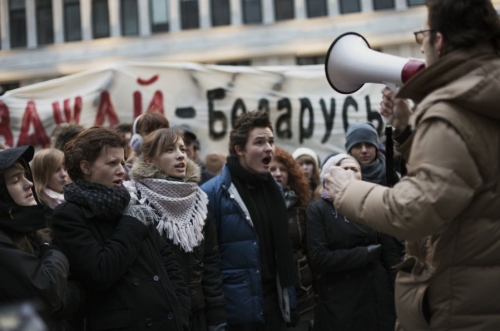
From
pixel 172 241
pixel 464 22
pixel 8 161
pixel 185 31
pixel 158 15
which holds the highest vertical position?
pixel 158 15

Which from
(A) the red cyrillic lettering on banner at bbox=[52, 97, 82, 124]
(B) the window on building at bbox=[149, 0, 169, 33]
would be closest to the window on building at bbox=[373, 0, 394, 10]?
(B) the window on building at bbox=[149, 0, 169, 33]

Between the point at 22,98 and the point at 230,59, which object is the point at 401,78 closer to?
the point at 22,98

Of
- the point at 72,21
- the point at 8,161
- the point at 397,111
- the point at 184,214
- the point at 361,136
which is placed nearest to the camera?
the point at 397,111

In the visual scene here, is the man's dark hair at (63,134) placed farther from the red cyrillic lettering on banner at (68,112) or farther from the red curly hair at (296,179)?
the red cyrillic lettering on banner at (68,112)

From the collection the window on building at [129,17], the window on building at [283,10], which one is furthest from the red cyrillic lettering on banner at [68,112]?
the window on building at [129,17]

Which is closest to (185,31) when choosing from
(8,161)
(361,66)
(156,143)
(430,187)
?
(156,143)

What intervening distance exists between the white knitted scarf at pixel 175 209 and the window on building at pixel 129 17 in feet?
79.7

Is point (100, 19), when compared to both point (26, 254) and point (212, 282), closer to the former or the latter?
point (212, 282)

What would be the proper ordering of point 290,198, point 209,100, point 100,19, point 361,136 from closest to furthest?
point 361,136 < point 290,198 < point 209,100 < point 100,19

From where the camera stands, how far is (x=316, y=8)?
27625 millimetres

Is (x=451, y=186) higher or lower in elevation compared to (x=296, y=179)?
higher

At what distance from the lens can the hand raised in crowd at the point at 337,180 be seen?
327cm

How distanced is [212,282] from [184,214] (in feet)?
1.65

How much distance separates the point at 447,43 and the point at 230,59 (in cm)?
2471
